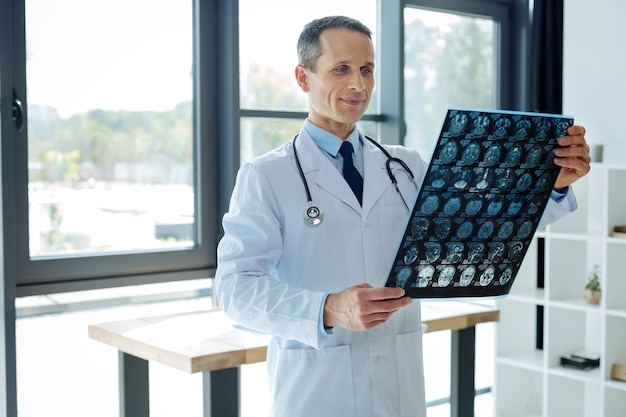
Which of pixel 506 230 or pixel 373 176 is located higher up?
pixel 373 176

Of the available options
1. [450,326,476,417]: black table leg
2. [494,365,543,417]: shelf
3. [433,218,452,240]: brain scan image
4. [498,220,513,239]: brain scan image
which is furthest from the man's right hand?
[494,365,543,417]: shelf

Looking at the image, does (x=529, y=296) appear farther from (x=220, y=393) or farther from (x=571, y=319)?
(x=220, y=393)

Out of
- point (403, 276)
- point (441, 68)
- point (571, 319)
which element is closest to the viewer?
point (403, 276)

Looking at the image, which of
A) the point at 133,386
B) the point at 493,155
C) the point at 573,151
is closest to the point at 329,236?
the point at 493,155

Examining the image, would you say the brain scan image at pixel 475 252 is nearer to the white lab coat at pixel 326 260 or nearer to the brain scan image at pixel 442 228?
the brain scan image at pixel 442 228

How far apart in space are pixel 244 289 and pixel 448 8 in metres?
2.91

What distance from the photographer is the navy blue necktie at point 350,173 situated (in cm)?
160

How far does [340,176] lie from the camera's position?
1586 mm

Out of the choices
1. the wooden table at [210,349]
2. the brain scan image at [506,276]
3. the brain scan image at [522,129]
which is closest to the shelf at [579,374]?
Result: the wooden table at [210,349]

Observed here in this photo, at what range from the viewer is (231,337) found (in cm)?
219

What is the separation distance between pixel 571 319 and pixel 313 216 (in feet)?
8.01

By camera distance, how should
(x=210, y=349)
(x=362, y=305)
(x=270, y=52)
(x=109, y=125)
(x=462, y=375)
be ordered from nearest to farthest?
(x=362, y=305), (x=210, y=349), (x=462, y=375), (x=109, y=125), (x=270, y=52)

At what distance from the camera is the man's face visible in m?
1.52

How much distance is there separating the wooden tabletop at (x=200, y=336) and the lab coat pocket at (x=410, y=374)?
549 mm
